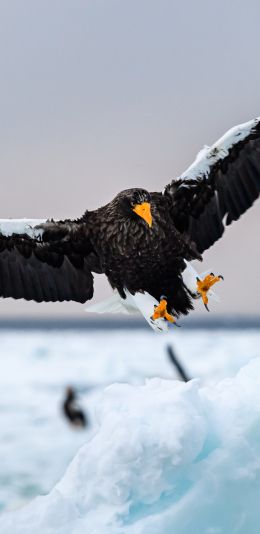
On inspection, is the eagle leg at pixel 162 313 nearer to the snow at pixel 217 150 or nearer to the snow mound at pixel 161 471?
the snow mound at pixel 161 471

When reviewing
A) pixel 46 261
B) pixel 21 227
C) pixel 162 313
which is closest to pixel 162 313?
pixel 162 313

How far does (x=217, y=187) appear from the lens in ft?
22.8

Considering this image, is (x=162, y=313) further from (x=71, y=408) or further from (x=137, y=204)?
(x=71, y=408)

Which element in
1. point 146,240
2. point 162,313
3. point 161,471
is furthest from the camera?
point 162,313

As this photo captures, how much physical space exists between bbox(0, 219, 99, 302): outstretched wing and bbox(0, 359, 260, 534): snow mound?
4.84 ft

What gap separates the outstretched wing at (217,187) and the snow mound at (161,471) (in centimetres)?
150

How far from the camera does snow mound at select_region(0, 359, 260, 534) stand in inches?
228

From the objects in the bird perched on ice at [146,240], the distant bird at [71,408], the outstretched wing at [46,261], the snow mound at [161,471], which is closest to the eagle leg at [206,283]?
the bird perched on ice at [146,240]

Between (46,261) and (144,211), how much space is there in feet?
4.69

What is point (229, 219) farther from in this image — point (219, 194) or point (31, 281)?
point (31, 281)

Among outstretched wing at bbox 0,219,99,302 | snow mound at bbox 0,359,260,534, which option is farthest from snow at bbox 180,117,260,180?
snow mound at bbox 0,359,260,534

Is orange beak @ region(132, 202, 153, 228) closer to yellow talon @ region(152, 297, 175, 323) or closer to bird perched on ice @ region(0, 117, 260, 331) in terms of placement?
bird perched on ice @ region(0, 117, 260, 331)

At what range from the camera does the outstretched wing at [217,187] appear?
6.76 meters

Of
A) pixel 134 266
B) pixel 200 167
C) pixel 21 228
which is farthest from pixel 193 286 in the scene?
pixel 21 228
